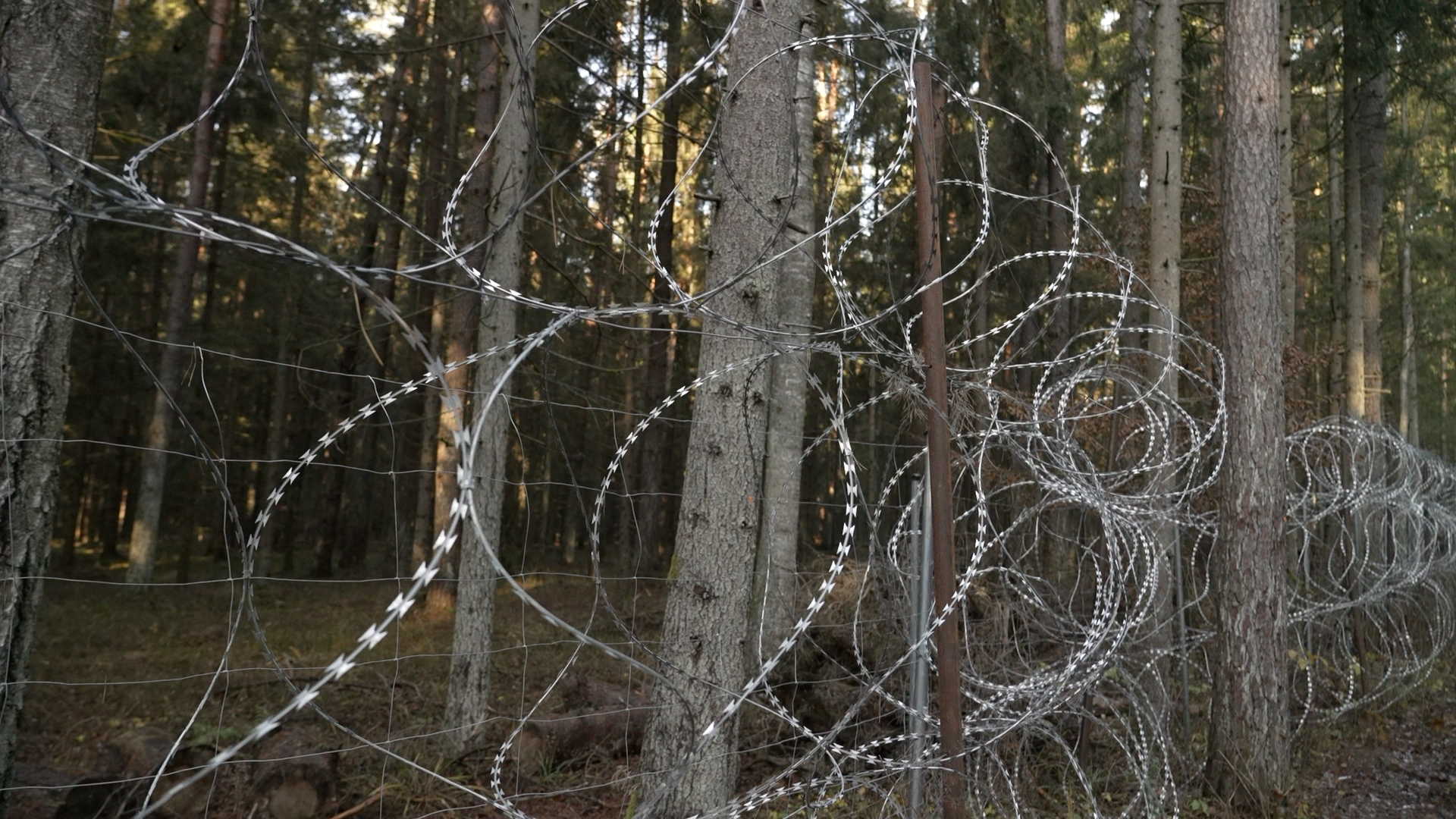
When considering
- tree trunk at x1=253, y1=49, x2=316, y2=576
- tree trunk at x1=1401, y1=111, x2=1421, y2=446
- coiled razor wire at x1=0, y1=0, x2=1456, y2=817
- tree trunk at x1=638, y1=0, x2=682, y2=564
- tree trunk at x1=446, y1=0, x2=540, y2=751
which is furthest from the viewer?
tree trunk at x1=1401, y1=111, x2=1421, y2=446

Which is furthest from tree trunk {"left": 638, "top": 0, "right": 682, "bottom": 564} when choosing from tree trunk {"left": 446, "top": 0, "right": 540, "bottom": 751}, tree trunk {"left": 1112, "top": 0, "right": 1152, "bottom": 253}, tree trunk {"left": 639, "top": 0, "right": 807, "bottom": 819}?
tree trunk {"left": 639, "top": 0, "right": 807, "bottom": 819}

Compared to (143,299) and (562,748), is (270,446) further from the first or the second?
(562,748)

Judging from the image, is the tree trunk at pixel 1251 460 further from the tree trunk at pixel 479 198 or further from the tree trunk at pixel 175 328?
the tree trunk at pixel 175 328

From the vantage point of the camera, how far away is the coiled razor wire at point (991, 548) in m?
2.93

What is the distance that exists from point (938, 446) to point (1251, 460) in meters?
3.53

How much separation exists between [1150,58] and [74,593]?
15.5m

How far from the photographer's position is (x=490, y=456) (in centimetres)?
682

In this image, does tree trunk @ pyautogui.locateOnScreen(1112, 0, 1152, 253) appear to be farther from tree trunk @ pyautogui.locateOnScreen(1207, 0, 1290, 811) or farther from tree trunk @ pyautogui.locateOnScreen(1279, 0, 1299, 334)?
tree trunk @ pyautogui.locateOnScreen(1207, 0, 1290, 811)

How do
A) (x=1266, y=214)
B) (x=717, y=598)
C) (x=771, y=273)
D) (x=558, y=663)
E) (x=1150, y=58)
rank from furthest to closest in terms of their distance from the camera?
(x=1150, y=58)
(x=558, y=663)
(x=1266, y=214)
(x=771, y=273)
(x=717, y=598)

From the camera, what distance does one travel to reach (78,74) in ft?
11.9

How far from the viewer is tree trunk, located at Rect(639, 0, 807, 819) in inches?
172

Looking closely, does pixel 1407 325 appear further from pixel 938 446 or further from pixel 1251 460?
pixel 938 446

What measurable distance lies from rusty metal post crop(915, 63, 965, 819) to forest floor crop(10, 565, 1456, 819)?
1.28 metres

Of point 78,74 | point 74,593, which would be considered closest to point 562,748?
point 78,74
